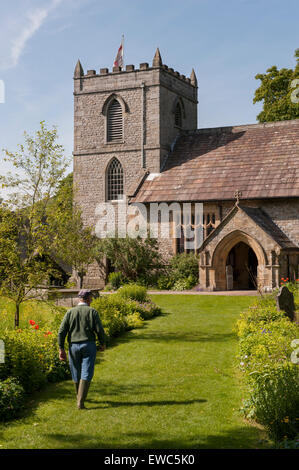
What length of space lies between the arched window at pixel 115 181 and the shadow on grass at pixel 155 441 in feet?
78.2

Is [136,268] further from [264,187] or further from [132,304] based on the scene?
[132,304]

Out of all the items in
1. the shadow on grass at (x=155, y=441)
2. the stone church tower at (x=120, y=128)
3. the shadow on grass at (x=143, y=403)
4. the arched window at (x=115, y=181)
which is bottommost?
the shadow on grass at (x=155, y=441)

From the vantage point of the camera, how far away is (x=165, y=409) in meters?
8.50

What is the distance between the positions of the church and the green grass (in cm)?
1022

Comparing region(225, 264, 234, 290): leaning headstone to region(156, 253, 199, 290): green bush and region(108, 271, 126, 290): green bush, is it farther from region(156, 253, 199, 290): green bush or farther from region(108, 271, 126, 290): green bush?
region(108, 271, 126, 290): green bush

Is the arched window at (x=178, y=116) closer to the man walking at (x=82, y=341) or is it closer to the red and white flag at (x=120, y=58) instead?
the red and white flag at (x=120, y=58)

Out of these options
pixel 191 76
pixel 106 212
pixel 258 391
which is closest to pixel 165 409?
pixel 258 391

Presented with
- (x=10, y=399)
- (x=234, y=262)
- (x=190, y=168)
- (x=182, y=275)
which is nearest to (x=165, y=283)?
(x=182, y=275)

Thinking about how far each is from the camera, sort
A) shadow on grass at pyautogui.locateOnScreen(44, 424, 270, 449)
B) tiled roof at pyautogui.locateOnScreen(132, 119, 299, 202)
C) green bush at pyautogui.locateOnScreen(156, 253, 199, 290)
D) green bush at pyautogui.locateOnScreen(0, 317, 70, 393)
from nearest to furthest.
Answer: shadow on grass at pyautogui.locateOnScreen(44, 424, 270, 449), green bush at pyautogui.locateOnScreen(0, 317, 70, 393), green bush at pyautogui.locateOnScreen(156, 253, 199, 290), tiled roof at pyautogui.locateOnScreen(132, 119, 299, 202)

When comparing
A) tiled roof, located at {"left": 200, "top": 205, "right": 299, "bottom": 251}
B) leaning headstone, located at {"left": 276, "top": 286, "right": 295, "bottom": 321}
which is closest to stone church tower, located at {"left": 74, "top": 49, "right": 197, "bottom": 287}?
tiled roof, located at {"left": 200, "top": 205, "right": 299, "bottom": 251}

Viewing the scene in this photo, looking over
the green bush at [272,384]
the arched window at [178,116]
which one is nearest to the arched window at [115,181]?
the arched window at [178,116]

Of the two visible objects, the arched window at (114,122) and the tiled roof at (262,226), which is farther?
the arched window at (114,122)

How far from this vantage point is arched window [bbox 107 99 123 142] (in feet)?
102

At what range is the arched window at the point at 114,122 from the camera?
31.1 meters
